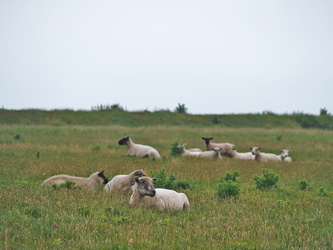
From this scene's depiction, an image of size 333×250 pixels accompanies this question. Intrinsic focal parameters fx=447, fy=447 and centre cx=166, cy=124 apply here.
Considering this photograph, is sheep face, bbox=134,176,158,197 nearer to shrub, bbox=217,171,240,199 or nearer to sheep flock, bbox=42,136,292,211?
sheep flock, bbox=42,136,292,211

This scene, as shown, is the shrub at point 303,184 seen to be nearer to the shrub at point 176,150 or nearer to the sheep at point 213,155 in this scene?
the sheep at point 213,155

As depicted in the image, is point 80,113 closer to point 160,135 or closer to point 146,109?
point 146,109

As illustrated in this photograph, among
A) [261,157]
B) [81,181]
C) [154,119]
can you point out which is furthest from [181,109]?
[81,181]

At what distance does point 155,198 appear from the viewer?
1068cm

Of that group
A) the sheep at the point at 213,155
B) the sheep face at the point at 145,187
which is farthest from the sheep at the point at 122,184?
the sheep at the point at 213,155

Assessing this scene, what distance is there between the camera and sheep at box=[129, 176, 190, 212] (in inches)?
408

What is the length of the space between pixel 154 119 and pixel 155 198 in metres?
41.7

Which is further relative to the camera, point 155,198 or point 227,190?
point 227,190

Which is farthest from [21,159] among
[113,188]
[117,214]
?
[117,214]

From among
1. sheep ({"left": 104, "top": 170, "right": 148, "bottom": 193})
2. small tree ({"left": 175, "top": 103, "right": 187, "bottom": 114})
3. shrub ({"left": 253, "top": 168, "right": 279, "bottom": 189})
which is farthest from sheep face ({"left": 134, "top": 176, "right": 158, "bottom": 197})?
small tree ({"left": 175, "top": 103, "right": 187, "bottom": 114})

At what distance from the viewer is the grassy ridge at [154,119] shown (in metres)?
47.3

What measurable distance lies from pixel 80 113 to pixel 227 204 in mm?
41888

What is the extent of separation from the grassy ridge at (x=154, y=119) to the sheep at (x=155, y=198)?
36.6 metres

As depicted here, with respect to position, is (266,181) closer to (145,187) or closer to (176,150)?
(145,187)
